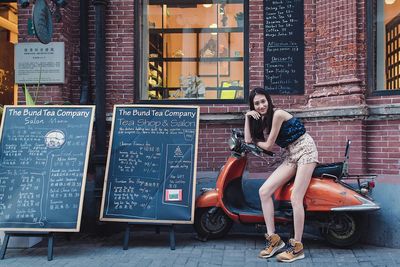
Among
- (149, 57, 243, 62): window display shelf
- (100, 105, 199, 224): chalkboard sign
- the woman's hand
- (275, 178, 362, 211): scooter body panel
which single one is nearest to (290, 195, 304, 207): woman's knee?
(275, 178, 362, 211): scooter body panel

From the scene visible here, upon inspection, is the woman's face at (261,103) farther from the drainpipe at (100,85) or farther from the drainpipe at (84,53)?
the drainpipe at (84,53)

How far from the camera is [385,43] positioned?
7.10 m

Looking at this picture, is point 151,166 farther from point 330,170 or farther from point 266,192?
point 330,170

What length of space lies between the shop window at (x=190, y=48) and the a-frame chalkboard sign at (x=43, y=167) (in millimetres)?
1981

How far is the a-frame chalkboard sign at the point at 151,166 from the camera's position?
6.05 m

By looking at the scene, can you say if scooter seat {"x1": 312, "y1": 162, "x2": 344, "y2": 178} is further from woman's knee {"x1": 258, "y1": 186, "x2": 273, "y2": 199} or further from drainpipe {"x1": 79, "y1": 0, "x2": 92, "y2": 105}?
drainpipe {"x1": 79, "y1": 0, "x2": 92, "y2": 105}

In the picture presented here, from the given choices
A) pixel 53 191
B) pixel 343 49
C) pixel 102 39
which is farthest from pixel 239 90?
pixel 53 191

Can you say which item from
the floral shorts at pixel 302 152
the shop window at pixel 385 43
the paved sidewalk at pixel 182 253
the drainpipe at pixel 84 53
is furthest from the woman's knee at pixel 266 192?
the drainpipe at pixel 84 53

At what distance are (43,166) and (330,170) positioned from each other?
3.23 metres

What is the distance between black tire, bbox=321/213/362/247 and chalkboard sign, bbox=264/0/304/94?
211cm

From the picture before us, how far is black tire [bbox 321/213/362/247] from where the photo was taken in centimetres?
592

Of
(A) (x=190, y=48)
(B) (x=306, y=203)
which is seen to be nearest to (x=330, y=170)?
(B) (x=306, y=203)

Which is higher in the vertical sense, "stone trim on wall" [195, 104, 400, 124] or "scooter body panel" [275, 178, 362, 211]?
"stone trim on wall" [195, 104, 400, 124]

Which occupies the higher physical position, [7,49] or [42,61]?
[7,49]
